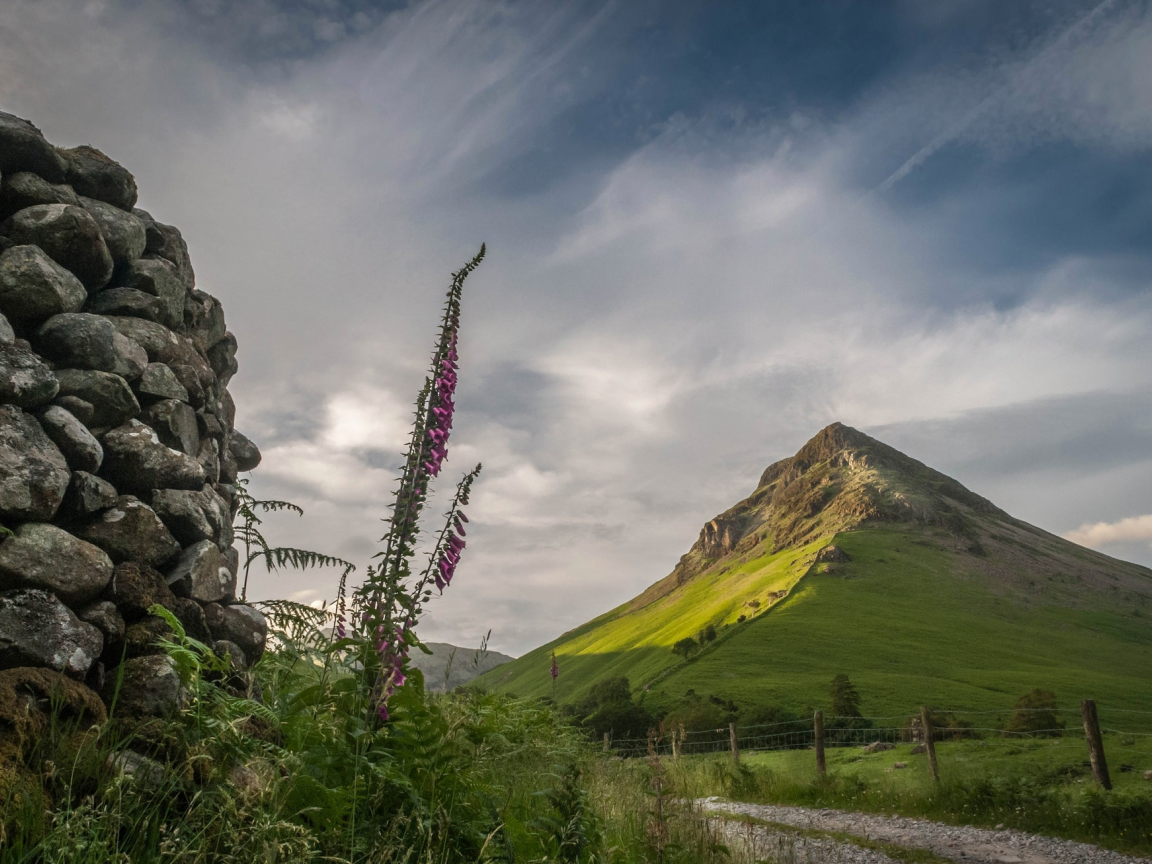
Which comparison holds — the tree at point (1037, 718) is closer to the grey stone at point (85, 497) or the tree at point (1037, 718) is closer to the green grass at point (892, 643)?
the green grass at point (892, 643)

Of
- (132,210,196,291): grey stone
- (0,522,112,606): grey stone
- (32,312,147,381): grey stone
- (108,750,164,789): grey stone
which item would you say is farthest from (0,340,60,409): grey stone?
(108,750,164,789): grey stone

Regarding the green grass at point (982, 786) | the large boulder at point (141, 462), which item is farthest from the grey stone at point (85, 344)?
the green grass at point (982, 786)

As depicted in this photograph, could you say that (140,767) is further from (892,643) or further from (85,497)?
(892,643)

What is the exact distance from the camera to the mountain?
7369 centimetres

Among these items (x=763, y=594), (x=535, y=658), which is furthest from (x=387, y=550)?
(x=535, y=658)

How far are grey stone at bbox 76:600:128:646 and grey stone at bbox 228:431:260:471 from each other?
5.72 meters

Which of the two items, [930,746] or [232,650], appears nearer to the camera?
[232,650]

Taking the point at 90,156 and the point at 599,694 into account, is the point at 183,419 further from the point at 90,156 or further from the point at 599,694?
the point at 599,694

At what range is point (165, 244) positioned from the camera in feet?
29.6

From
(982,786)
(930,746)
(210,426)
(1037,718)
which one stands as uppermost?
(210,426)

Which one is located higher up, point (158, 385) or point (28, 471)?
point (158, 385)

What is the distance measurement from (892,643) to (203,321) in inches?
3750

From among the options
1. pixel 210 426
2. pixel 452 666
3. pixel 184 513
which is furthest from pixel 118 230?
pixel 452 666

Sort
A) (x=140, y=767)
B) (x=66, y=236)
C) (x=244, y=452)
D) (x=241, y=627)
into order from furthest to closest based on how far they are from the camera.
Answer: (x=244, y=452) < (x=66, y=236) < (x=241, y=627) < (x=140, y=767)
